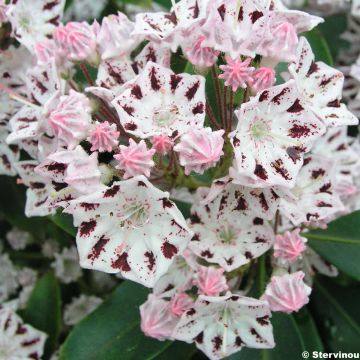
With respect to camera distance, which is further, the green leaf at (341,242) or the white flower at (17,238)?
the white flower at (17,238)

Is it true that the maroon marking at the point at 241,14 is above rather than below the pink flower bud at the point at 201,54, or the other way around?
above

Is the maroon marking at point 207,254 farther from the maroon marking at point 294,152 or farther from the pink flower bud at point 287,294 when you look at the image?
the maroon marking at point 294,152

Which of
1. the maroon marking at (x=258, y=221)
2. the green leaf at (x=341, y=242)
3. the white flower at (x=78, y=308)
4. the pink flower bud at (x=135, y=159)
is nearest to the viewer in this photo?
the pink flower bud at (x=135, y=159)

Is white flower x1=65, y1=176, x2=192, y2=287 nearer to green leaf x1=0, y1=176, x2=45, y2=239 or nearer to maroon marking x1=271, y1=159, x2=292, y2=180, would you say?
maroon marking x1=271, y1=159, x2=292, y2=180

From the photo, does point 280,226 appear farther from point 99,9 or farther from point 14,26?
point 99,9

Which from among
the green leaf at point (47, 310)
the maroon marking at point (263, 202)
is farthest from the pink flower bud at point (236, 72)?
the green leaf at point (47, 310)

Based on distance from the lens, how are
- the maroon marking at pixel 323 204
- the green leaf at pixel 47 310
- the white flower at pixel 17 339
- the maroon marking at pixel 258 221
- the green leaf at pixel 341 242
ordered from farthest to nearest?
the green leaf at pixel 47 310 → the white flower at pixel 17 339 → the green leaf at pixel 341 242 → the maroon marking at pixel 323 204 → the maroon marking at pixel 258 221

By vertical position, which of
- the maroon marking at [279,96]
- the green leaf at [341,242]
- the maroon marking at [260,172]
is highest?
the maroon marking at [279,96]


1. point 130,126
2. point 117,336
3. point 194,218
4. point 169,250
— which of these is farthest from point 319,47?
point 117,336
